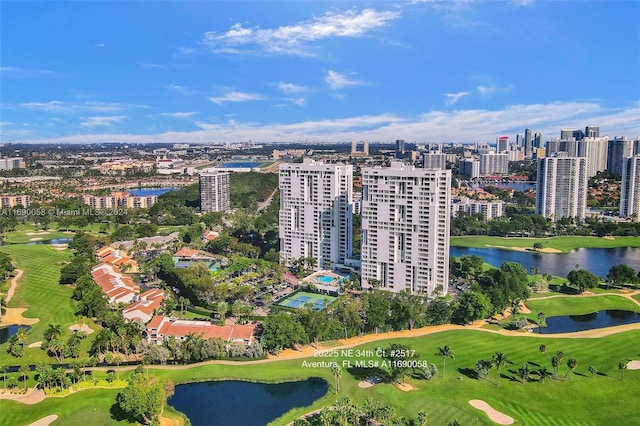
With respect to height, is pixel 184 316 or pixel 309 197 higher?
pixel 309 197

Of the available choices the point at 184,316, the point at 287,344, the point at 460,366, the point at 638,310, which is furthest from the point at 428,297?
the point at 184,316

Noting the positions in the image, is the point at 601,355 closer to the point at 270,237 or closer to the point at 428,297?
the point at 428,297

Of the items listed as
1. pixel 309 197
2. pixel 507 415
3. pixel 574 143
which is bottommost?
pixel 507 415

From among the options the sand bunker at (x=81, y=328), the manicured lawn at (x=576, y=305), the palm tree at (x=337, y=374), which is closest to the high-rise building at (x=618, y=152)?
the manicured lawn at (x=576, y=305)

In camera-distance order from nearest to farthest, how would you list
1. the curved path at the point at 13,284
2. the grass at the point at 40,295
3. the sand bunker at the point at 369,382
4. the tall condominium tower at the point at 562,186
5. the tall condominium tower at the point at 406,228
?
the sand bunker at the point at 369,382, the grass at the point at 40,295, the tall condominium tower at the point at 406,228, the curved path at the point at 13,284, the tall condominium tower at the point at 562,186

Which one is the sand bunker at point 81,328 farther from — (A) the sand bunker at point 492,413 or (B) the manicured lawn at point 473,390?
(A) the sand bunker at point 492,413

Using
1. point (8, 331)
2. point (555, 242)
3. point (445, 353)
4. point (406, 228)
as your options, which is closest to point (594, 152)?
point (555, 242)

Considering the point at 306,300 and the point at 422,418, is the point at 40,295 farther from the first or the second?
the point at 422,418

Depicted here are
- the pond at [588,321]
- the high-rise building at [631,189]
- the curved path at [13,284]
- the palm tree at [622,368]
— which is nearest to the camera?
the palm tree at [622,368]
